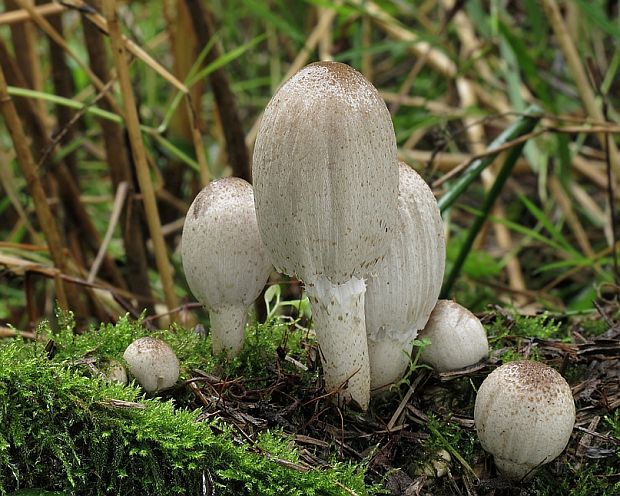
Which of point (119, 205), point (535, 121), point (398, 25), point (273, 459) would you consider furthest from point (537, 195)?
point (273, 459)

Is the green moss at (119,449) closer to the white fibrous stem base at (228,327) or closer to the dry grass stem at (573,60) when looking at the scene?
the white fibrous stem base at (228,327)

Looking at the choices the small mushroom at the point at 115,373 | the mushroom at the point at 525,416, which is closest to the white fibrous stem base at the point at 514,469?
the mushroom at the point at 525,416

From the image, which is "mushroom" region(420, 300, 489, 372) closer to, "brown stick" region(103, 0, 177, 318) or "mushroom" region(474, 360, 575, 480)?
"mushroom" region(474, 360, 575, 480)

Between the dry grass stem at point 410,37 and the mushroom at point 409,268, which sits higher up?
the dry grass stem at point 410,37

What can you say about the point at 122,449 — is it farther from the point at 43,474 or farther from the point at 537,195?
the point at 537,195

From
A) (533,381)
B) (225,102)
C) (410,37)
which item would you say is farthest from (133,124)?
(410,37)

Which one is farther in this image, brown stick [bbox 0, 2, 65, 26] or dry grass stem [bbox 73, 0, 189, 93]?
brown stick [bbox 0, 2, 65, 26]

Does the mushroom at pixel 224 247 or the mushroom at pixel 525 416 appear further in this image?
the mushroom at pixel 224 247

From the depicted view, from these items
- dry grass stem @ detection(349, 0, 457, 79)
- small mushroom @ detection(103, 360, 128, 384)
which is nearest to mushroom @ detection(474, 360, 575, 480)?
small mushroom @ detection(103, 360, 128, 384)
